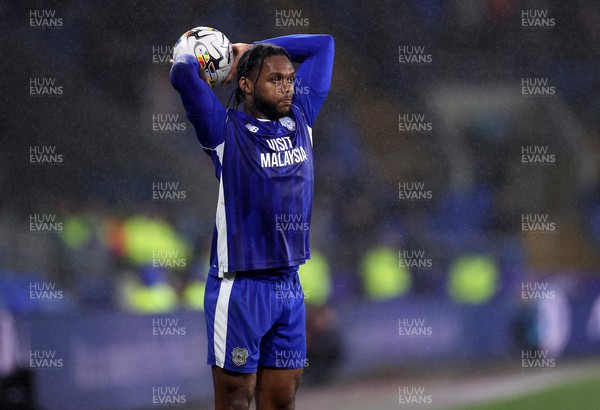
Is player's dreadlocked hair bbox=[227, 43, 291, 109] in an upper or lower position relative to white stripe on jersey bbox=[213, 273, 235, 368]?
upper

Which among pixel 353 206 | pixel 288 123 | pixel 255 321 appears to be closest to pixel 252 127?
pixel 288 123

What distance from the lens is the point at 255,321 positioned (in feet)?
10.0

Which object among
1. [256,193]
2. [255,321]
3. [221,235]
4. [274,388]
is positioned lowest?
[274,388]

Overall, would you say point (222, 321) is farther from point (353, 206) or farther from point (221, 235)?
point (353, 206)

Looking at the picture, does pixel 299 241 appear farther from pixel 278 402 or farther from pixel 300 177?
pixel 278 402

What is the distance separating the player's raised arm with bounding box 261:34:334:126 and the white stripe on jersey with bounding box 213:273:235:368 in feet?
2.60

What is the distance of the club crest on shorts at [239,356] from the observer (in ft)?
9.95

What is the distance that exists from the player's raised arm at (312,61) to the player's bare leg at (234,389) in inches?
41.6

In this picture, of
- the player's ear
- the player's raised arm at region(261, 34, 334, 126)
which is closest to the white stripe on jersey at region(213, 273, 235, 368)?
the player's ear

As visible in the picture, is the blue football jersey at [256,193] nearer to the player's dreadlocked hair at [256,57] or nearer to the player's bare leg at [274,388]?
the player's dreadlocked hair at [256,57]

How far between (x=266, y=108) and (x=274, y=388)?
103 centimetres

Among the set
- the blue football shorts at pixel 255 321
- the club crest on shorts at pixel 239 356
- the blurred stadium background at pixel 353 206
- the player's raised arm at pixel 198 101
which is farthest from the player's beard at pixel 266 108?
the blurred stadium background at pixel 353 206

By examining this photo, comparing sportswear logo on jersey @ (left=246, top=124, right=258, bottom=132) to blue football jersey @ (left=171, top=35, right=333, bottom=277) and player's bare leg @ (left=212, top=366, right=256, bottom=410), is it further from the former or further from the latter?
player's bare leg @ (left=212, top=366, right=256, bottom=410)

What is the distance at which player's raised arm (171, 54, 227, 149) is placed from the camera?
2855mm
